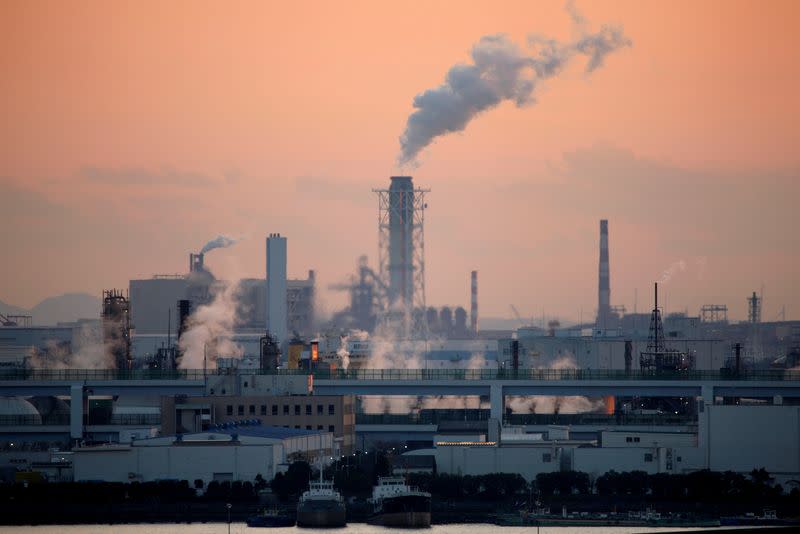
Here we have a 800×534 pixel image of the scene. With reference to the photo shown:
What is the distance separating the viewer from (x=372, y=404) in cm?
12300

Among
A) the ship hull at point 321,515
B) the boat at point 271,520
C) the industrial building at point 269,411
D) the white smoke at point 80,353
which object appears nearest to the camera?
the boat at point 271,520

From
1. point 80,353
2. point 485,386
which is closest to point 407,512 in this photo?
point 485,386

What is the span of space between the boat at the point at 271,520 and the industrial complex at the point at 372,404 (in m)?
5.05

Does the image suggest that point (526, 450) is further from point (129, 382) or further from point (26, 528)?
point (129, 382)

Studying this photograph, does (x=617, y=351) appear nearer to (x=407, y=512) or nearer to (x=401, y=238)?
(x=401, y=238)

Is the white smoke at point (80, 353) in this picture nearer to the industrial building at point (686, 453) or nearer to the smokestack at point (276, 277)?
the smokestack at point (276, 277)

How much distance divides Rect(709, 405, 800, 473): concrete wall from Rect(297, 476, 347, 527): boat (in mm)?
17694

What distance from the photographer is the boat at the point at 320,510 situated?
6950cm

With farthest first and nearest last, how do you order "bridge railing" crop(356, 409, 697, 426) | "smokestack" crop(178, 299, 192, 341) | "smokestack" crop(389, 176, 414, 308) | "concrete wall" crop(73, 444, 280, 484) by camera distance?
1. "smokestack" crop(389, 176, 414, 308)
2. "smokestack" crop(178, 299, 192, 341)
3. "bridge railing" crop(356, 409, 697, 426)
4. "concrete wall" crop(73, 444, 280, 484)

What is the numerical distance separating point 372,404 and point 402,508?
53099 millimetres

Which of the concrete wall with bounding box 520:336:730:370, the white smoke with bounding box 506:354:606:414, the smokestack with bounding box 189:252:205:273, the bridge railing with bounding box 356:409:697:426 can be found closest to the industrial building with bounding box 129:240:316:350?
the smokestack with bounding box 189:252:205:273

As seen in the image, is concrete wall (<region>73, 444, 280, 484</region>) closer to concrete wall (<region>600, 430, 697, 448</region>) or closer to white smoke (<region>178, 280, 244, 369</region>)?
concrete wall (<region>600, 430, 697, 448</region>)

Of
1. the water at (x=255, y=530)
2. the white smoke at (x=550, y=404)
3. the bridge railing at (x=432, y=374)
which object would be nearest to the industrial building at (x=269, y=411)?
the bridge railing at (x=432, y=374)

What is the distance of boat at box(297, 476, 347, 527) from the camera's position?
69.5 meters
